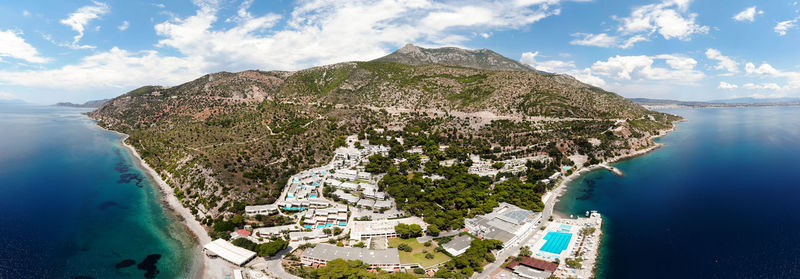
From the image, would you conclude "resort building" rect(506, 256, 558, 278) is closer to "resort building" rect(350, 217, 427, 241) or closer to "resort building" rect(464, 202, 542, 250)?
"resort building" rect(464, 202, 542, 250)

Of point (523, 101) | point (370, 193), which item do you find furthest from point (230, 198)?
point (523, 101)

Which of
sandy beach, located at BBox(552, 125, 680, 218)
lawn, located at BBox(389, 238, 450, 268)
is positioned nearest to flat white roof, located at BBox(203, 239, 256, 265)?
lawn, located at BBox(389, 238, 450, 268)

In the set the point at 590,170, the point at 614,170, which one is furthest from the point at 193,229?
the point at 614,170

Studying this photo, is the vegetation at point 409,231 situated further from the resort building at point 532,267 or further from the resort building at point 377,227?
the resort building at point 532,267

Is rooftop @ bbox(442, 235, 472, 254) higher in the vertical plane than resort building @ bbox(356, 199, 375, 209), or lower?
lower

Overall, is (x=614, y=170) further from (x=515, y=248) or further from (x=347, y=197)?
(x=347, y=197)

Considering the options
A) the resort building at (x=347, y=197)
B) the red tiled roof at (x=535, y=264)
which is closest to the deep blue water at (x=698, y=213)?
the red tiled roof at (x=535, y=264)

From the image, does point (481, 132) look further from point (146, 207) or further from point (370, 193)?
point (146, 207)
